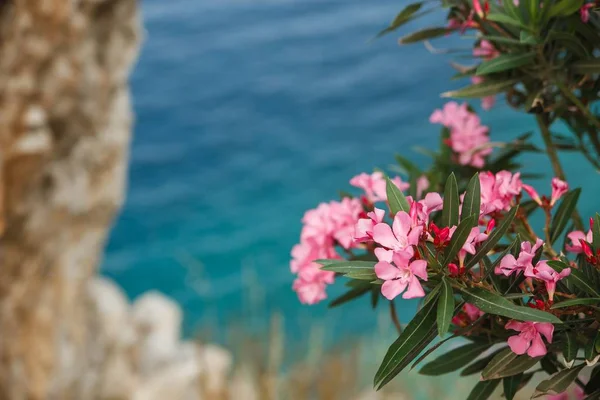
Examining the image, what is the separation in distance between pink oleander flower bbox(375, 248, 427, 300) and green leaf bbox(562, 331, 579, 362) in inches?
5.2

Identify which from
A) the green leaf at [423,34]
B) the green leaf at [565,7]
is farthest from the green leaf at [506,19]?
the green leaf at [423,34]

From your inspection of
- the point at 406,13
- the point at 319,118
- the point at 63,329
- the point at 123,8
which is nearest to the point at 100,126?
the point at 123,8

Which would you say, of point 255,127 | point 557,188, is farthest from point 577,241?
point 255,127

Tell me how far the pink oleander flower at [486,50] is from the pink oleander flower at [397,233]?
395 mm

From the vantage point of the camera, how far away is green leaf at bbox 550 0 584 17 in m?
0.63

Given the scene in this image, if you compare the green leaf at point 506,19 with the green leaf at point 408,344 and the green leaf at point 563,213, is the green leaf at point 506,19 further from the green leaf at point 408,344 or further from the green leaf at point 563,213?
the green leaf at point 408,344

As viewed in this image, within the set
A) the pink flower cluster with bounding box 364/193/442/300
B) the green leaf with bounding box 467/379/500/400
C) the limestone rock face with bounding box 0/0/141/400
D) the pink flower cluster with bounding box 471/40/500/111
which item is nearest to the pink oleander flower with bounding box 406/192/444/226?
Answer: the pink flower cluster with bounding box 364/193/442/300

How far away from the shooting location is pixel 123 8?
180cm

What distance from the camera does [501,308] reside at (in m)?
0.45

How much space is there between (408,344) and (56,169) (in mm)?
1447

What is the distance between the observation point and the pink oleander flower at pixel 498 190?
570mm

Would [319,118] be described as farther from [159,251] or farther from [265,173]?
[159,251]

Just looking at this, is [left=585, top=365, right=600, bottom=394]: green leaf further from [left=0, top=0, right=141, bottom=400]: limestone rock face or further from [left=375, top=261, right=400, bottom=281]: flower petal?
[left=0, top=0, right=141, bottom=400]: limestone rock face

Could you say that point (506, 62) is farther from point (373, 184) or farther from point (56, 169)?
point (56, 169)
